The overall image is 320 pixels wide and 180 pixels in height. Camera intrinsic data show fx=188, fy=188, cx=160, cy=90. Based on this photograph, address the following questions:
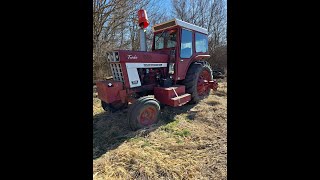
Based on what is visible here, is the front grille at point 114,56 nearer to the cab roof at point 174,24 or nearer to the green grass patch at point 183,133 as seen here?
the cab roof at point 174,24

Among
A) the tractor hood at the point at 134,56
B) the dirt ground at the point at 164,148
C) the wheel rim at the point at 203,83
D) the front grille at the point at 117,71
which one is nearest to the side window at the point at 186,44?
the tractor hood at the point at 134,56

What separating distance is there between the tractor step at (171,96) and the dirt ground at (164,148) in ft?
1.16

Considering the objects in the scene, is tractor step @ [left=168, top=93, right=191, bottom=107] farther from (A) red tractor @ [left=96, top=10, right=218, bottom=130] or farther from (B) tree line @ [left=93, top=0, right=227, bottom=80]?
(B) tree line @ [left=93, top=0, right=227, bottom=80]

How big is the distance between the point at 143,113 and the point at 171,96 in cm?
84

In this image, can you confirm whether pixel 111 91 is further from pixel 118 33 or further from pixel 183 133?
pixel 118 33

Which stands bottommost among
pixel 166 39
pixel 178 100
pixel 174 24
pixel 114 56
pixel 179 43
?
pixel 178 100

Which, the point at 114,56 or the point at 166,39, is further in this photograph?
the point at 166,39

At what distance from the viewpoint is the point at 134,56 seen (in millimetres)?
3869

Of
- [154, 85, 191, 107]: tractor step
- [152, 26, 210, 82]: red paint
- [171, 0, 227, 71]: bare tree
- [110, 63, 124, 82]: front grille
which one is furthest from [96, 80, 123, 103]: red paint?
[171, 0, 227, 71]: bare tree

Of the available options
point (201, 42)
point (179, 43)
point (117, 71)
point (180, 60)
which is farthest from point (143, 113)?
point (201, 42)
